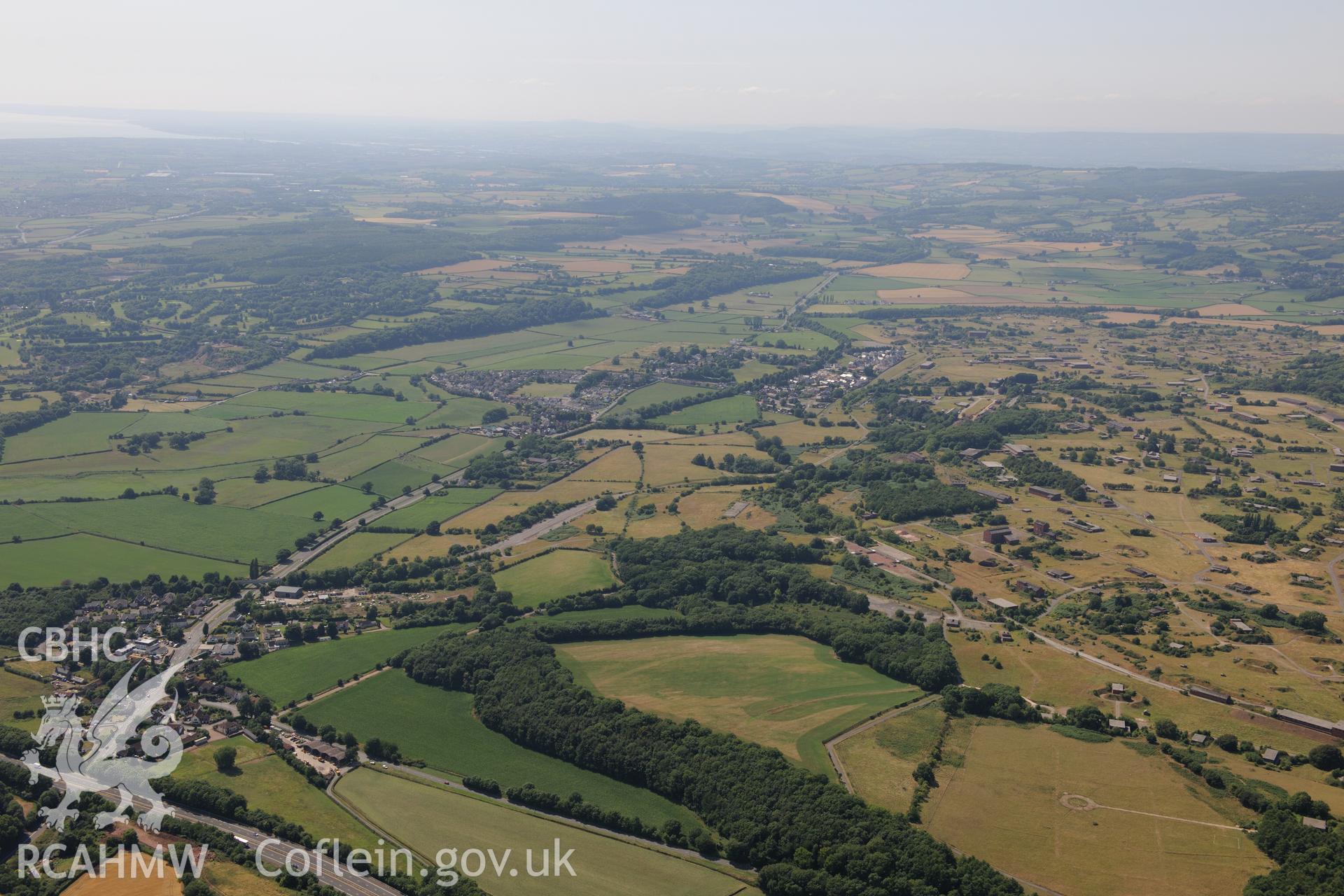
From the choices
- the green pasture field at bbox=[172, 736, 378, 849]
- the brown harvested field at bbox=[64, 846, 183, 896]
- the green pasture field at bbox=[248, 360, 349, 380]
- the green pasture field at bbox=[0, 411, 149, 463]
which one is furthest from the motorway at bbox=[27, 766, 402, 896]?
the green pasture field at bbox=[248, 360, 349, 380]

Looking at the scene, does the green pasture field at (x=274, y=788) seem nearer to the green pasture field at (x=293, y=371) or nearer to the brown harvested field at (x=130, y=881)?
the brown harvested field at (x=130, y=881)

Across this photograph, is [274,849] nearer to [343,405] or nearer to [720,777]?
[720,777]

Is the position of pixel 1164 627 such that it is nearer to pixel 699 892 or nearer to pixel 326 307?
pixel 699 892

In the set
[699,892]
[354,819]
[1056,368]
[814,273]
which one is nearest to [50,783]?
[354,819]

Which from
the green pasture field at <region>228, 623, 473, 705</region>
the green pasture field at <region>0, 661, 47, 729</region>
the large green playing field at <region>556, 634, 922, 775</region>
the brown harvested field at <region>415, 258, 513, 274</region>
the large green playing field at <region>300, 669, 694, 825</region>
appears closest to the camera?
the large green playing field at <region>300, 669, 694, 825</region>

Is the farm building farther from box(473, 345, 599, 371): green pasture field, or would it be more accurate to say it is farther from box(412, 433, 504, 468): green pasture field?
box(473, 345, 599, 371): green pasture field

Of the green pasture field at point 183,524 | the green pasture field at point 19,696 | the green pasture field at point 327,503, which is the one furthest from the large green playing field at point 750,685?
the green pasture field at point 327,503
